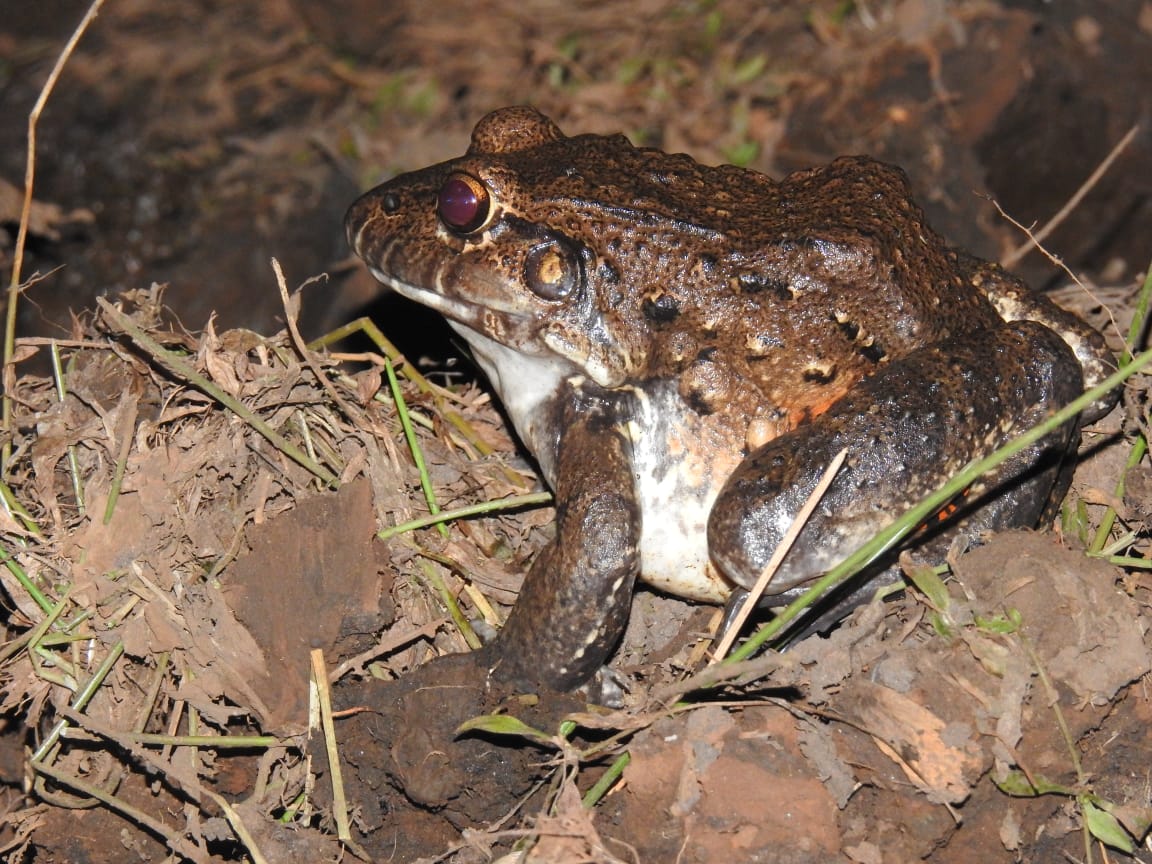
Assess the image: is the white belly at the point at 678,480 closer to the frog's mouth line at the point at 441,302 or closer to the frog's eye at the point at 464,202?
the frog's mouth line at the point at 441,302

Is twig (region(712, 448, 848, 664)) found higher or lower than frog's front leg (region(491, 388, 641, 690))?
higher

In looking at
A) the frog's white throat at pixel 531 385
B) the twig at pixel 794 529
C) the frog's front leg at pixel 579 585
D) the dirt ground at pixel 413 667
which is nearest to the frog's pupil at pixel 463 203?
the frog's white throat at pixel 531 385

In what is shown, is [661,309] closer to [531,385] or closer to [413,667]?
[531,385]

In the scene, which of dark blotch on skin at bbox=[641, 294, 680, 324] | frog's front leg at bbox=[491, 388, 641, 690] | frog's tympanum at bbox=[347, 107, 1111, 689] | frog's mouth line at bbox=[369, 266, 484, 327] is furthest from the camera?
frog's mouth line at bbox=[369, 266, 484, 327]

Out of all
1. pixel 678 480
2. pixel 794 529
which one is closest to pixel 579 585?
pixel 678 480

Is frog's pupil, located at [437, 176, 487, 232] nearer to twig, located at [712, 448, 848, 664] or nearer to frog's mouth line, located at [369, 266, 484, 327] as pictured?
frog's mouth line, located at [369, 266, 484, 327]

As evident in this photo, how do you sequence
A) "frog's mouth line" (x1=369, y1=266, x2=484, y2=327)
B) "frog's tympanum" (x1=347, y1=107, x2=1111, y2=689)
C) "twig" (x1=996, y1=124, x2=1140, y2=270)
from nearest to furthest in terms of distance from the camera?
1. "frog's tympanum" (x1=347, y1=107, x2=1111, y2=689)
2. "frog's mouth line" (x1=369, y1=266, x2=484, y2=327)
3. "twig" (x1=996, y1=124, x2=1140, y2=270)

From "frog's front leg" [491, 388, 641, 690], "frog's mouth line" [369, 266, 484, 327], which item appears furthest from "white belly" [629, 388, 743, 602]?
"frog's mouth line" [369, 266, 484, 327]

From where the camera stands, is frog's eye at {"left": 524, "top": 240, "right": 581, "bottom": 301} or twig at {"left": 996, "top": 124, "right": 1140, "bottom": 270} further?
twig at {"left": 996, "top": 124, "right": 1140, "bottom": 270}
